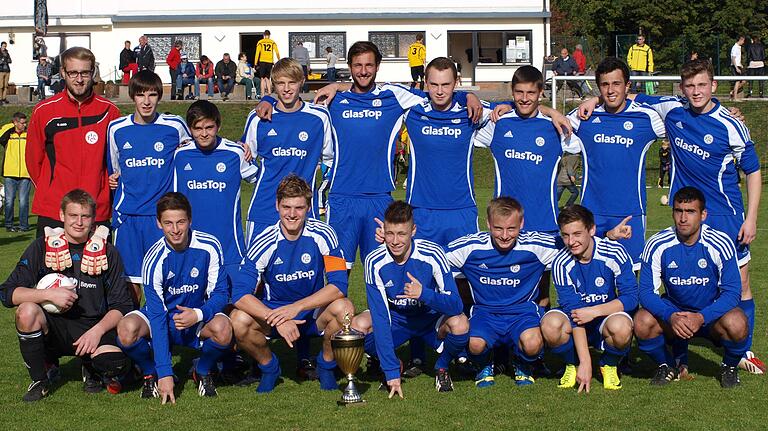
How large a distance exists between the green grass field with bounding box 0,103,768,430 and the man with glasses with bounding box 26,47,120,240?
1166 millimetres

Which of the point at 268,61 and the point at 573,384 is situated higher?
the point at 268,61

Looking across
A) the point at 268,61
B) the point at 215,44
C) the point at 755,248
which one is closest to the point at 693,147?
the point at 755,248

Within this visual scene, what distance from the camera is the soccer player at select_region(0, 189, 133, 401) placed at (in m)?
5.94

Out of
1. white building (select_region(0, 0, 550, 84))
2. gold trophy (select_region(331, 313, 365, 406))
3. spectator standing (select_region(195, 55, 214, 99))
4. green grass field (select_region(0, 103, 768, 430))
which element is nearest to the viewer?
green grass field (select_region(0, 103, 768, 430))

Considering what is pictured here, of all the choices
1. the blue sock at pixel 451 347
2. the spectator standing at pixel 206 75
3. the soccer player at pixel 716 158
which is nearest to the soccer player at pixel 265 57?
the spectator standing at pixel 206 75

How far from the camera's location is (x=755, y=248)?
12.3m

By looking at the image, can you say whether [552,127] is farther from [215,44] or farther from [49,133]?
[215,44]

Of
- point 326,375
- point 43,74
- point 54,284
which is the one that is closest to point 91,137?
point 54,284

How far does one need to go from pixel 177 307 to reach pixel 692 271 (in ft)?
10.4

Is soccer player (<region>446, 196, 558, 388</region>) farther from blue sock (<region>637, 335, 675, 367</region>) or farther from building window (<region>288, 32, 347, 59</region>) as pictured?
building window (<region>288, 32, 347, 59</region>)

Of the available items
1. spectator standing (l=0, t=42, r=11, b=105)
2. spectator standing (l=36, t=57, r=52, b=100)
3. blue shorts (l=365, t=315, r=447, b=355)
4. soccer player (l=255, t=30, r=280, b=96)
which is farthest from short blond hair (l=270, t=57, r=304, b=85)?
spectator standing (l=36, t=57, r=52, b=100)

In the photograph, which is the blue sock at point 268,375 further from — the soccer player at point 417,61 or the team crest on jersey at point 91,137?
the soccer player at point 417,61

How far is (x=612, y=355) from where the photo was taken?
607 centimetres

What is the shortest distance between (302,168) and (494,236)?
1542 mm
